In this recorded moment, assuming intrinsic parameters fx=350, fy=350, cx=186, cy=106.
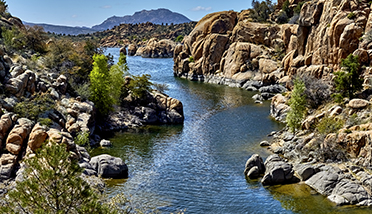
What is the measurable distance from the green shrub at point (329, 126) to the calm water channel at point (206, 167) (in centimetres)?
704

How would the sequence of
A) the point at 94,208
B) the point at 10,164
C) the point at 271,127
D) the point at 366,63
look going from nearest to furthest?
the point at 94,208 → the point at 10,164 → the point at 366,63 → the point at 271,127

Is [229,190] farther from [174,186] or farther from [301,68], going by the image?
[301,68]

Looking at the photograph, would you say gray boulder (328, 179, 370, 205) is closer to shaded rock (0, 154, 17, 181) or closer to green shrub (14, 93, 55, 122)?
shaded rock (0, 154, 17, 181)

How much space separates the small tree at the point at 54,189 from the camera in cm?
1419

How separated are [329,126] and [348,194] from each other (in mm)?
11374

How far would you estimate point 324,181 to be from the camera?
3170cm

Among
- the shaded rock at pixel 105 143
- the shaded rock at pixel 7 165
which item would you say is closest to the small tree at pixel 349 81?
the shaded rock at pixel 105 143

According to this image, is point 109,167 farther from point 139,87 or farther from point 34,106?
point 139,87

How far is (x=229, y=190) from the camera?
107 feet

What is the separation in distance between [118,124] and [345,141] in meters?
32.5

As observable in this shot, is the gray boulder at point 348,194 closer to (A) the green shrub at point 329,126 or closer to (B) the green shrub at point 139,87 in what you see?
(A) the green shrub at point 329,126

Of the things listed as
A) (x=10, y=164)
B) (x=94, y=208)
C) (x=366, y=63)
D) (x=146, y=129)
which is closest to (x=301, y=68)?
(x=366, y=63)

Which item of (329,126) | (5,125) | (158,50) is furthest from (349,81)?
(158,50)

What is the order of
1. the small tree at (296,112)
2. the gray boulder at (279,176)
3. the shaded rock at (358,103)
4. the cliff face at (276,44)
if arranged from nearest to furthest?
the gray boulder at (279,176) < the shaded rock at (358,103) < the small tree at (296,112) < the cliff face at (276,44)
